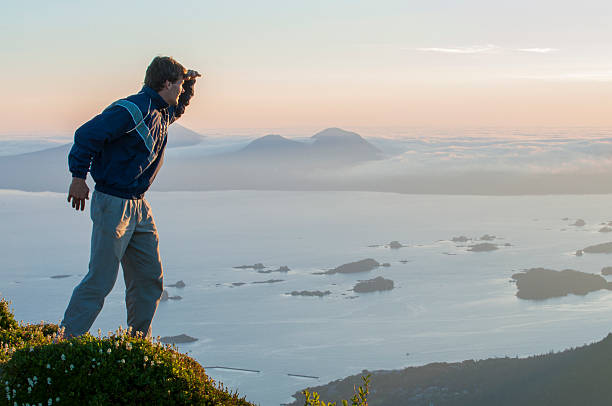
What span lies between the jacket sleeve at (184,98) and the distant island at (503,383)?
4126 inches

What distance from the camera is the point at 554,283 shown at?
184m

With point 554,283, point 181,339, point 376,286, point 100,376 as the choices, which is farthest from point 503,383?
point 100,376

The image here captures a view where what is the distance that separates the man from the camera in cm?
477

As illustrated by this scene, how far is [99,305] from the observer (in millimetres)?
5000

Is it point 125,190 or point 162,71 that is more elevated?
point 162,71

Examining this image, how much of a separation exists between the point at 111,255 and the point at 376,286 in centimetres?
18431

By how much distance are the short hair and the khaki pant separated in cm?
95

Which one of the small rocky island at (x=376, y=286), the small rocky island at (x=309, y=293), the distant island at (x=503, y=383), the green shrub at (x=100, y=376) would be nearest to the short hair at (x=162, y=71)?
the green shrub at (x=100, y=376)

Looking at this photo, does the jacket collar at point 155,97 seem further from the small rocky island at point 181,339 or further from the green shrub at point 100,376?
the small rocky island at point 181,339

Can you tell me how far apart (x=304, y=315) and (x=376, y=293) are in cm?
3285

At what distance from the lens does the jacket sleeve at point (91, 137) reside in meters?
4.68

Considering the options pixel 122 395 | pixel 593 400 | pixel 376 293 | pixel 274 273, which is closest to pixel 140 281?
pixel 122 395

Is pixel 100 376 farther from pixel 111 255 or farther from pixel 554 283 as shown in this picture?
pixel 554 283

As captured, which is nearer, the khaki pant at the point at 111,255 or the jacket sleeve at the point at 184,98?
the khaki pant at the point at 111,255
